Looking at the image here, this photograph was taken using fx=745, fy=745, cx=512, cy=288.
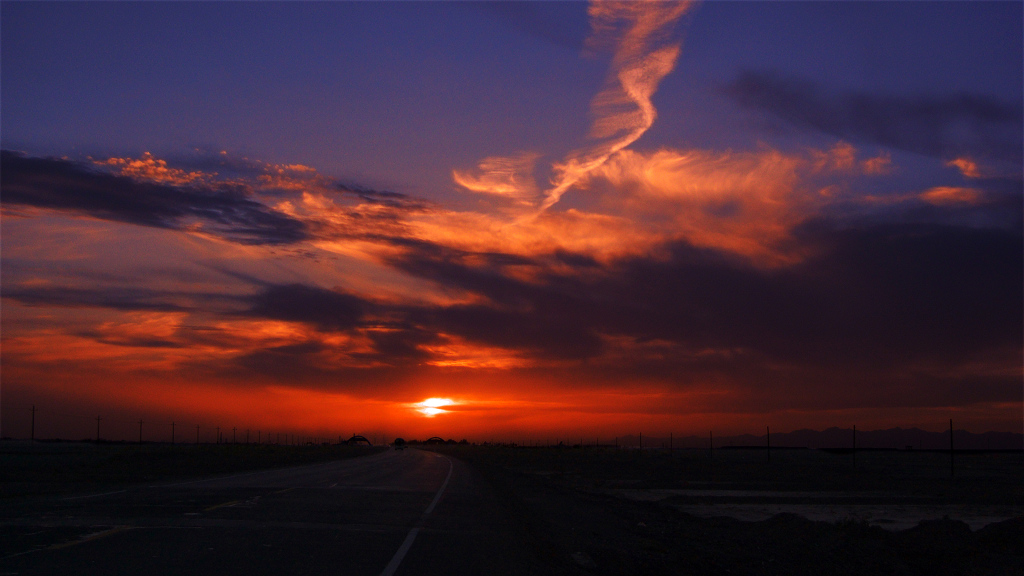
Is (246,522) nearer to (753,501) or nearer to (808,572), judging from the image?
(808,572)

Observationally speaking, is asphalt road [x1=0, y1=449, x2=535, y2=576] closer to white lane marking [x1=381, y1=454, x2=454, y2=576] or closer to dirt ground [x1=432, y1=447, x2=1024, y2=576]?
white lane marking [x1=381, y1=454, x2=454, y2=576]

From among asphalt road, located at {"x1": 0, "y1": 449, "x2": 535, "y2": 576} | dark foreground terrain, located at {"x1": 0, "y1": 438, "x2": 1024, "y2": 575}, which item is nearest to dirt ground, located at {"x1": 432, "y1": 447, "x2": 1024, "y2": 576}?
dark foreground terrain, located at {"x1": 0, "y1": 438, "x2": 1024, "y2": 575}

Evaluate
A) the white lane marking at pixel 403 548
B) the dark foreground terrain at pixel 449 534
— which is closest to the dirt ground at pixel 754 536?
the dark foreground terrain at pixel 449 534

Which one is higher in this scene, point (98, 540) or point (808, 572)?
point (98, 540)

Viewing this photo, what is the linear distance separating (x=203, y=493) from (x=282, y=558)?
42.6 feet

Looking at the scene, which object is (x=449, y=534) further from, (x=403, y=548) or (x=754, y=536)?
(x=754, y=536)

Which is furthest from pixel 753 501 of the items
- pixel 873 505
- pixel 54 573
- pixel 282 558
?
pixel 54 573

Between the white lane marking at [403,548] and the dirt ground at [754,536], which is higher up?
the white lane marking at [403,548]

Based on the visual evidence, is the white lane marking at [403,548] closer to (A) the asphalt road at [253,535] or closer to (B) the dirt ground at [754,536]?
(A) the asphalt road at [253,535]

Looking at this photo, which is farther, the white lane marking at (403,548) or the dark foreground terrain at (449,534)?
the dark foreground terrain at (449,534)

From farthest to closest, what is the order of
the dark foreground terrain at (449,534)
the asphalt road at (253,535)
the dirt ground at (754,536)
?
1. the dirt ground at (754,536)
2. the dark foreground terrain at (449,534)
3. the asphalt road at (253,535)

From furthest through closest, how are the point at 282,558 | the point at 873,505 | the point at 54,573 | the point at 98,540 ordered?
the point at 873,505, the point at 98,540, the point at 282,558, the point at 54,573

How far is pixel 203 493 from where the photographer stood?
22438 millimetres

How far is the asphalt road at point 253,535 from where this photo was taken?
1043 cm
